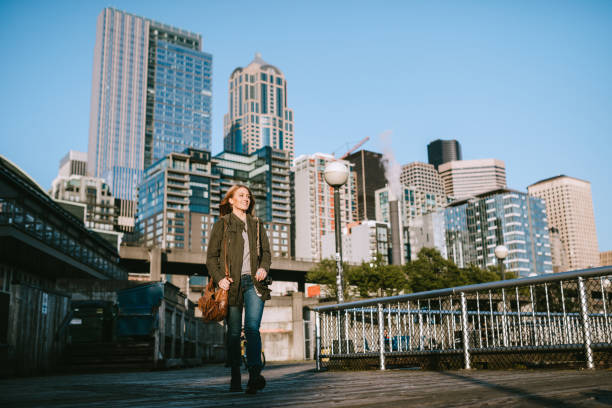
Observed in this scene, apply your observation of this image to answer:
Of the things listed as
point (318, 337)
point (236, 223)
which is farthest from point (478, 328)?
point (236, 223)

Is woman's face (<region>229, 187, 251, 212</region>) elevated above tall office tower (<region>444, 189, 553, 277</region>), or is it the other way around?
tall office tower (<region>444, 189, 553, 277</region>)

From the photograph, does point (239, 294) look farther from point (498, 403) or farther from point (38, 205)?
point (38, 205)

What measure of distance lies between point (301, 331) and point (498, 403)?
140 ft

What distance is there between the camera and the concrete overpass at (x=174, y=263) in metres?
69.8

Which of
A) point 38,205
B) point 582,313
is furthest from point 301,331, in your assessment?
point 582,313

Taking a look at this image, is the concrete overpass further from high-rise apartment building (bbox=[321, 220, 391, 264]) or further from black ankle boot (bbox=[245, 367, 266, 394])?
high-rise apartment building (bbox=[321, 220, 391, 264])

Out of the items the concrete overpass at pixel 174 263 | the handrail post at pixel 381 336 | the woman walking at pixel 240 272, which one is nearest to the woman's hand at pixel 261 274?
the woman walking at pixel 240 272

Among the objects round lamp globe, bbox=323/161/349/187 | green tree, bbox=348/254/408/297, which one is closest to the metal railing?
round lamp globe, bbox=323/161/349/187

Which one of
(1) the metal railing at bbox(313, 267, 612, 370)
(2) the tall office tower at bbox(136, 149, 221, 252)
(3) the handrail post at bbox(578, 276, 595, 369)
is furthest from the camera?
(2) the tall office tower at bbox(136, 149, 221, 252)

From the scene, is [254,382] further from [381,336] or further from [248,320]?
[381,336]

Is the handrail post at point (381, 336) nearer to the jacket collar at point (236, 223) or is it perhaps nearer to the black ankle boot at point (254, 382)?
the jacket collar at point (236, 223)

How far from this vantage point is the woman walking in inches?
208

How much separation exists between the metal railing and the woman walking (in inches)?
138

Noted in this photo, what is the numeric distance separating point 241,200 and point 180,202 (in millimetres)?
173322
